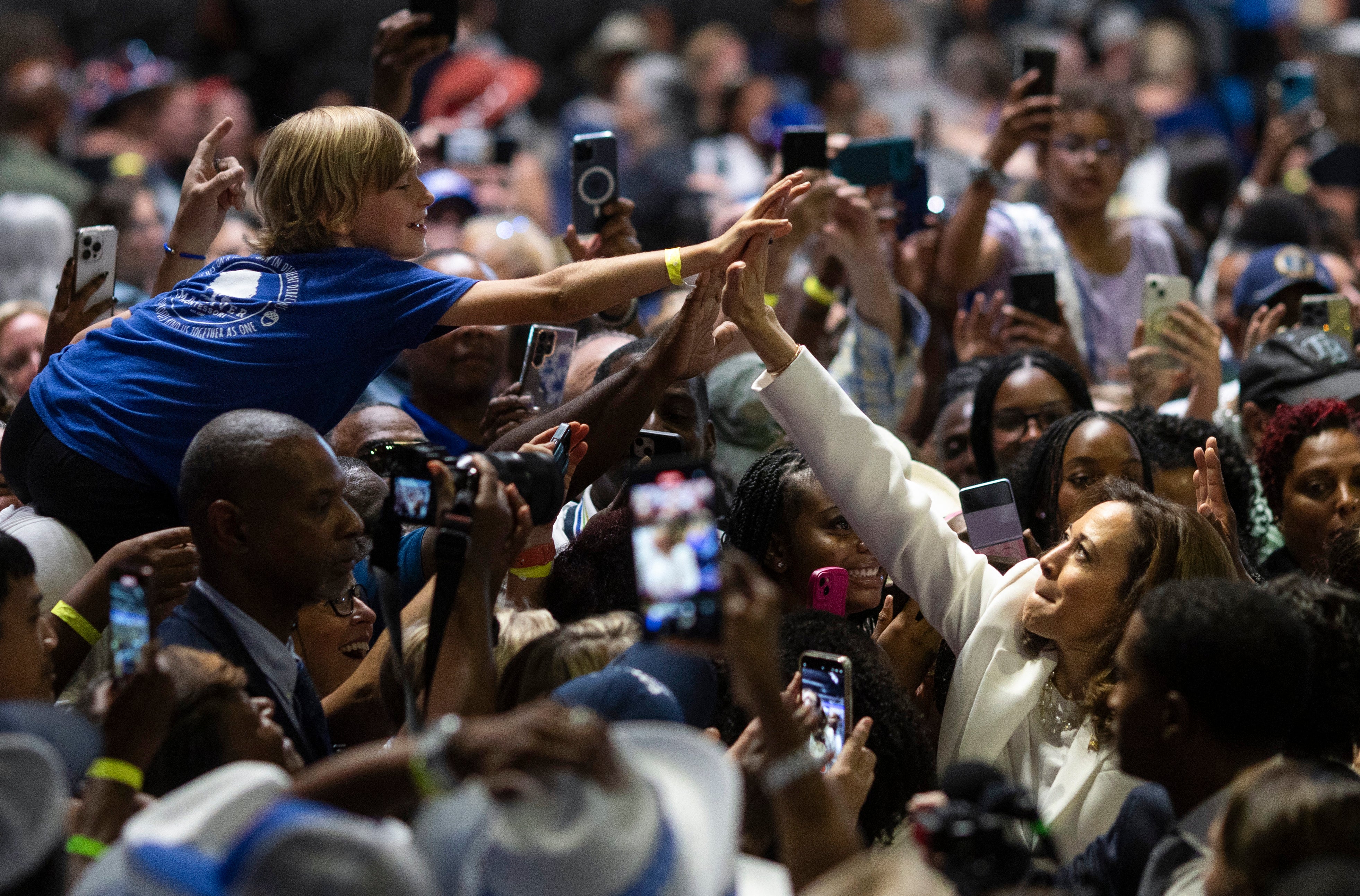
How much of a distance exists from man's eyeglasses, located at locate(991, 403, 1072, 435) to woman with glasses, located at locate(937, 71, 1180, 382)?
2.53 feet

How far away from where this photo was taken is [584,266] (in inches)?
120

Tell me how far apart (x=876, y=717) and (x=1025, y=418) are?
5.93 ft

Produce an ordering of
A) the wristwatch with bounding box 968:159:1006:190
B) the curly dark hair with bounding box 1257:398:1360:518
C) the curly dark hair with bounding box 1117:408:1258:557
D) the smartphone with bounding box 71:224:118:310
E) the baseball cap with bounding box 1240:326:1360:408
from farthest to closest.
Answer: the wristwatch with bounding box 968:159:1006:190 → the baseball cap with bounding box 1240:326:1360:408 → the curly dark hair with bounding box 1117:408:1258:557 → the curly dark hair with bounding box 1257:398:1360:518 → the smartphone with bounding box 71:224:118:310

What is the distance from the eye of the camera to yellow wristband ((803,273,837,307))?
17.0ft

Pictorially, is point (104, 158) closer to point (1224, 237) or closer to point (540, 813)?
point (1224, 237)

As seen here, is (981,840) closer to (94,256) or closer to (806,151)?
(94,256)

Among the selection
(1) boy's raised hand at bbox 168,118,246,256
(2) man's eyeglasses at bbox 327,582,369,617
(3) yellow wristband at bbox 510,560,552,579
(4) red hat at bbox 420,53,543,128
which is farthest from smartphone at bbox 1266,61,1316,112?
(2) man's eyeglasses at bbox 327,582,369,617

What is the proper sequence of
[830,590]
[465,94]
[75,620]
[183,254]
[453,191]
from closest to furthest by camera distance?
[75,620] → [830,590] → [183,254] → [453,191] → [465,94]

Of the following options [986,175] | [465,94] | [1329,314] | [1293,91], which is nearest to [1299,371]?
[1329,314]

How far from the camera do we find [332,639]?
3303mm

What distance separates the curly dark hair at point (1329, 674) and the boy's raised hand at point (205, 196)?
102 inches

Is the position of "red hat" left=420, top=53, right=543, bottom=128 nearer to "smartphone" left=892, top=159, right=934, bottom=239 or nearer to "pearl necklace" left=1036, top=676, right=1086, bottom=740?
"smartphone" left=892, top=159, right=934, bottom=239

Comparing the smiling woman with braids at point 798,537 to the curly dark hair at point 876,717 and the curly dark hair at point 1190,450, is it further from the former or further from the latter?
the curly dark hair at point 1190,450

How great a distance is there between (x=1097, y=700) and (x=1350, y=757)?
461 mm
